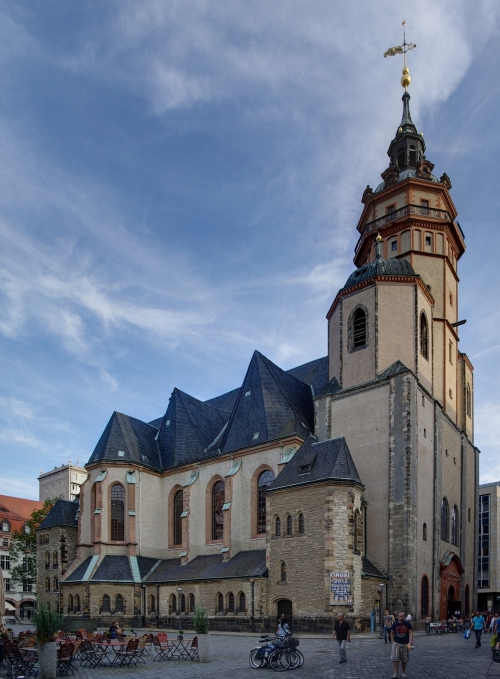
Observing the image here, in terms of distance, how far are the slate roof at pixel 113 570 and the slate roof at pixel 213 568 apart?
1.47 meters

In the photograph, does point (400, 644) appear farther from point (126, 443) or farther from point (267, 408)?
point (126, 443)

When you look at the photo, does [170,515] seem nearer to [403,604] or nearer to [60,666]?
[403,604]

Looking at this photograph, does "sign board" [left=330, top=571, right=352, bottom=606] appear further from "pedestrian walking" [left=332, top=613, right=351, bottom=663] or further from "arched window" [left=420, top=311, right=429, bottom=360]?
"arched window" [left=420, top=311, right=429, bottom=360]

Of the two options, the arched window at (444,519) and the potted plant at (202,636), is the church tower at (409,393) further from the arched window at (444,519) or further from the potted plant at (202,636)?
the potted plant at (202,636)

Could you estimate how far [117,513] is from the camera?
4406 cm

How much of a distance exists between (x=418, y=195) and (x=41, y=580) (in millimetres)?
37403

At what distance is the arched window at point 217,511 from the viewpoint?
1627 inches

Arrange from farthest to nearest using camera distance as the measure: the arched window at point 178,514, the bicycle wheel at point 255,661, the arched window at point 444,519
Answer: the arched window at point 178,514, the arched window at point 444,519, the bicycle wheel at point 255,661

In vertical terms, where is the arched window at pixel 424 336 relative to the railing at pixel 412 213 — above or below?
below

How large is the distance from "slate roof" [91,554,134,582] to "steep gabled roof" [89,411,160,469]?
6.44 metres

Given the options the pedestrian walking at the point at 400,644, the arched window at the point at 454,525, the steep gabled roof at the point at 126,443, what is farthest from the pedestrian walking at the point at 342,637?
the steep gabled roof at the point at 126,443

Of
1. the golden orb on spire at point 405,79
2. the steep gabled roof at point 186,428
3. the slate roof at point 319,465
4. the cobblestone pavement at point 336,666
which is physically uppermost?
the golden orb on spire at point 405,79

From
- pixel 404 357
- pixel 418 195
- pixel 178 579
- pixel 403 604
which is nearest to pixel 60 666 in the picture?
pixel 403 604

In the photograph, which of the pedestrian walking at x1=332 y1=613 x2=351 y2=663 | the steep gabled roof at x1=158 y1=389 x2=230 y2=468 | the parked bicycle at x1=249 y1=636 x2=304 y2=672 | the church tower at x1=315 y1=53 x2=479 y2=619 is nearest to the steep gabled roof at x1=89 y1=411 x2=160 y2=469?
the steep gabled roof at x1=158 y1=389 x2=230 y2=468
